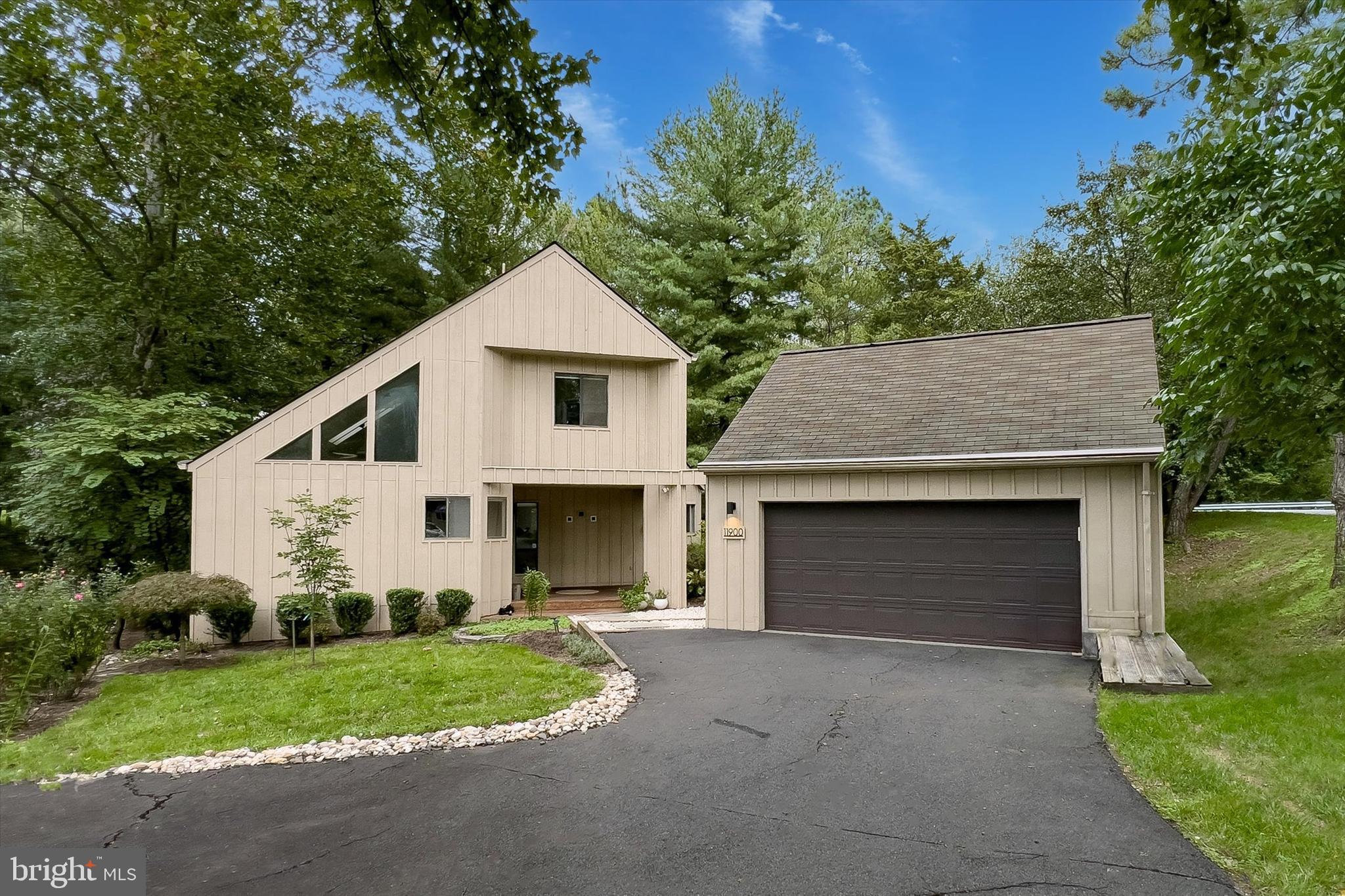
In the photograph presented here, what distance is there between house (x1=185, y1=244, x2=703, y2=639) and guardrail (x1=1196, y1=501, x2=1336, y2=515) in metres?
14.8

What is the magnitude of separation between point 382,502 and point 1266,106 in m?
12.8

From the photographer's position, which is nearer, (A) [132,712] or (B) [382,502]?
(A) [132,712]

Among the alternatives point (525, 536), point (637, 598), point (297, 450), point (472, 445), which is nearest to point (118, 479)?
point (297, 450)

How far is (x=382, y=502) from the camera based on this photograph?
41.0ft

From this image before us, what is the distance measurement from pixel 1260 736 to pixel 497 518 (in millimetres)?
11486

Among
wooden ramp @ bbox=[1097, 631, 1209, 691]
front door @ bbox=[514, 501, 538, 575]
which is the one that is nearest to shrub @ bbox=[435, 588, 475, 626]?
front door @ bbox=[514, 501, 538, 575]

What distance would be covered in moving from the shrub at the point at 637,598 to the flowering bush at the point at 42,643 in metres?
8.12

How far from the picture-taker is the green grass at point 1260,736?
3.75 m

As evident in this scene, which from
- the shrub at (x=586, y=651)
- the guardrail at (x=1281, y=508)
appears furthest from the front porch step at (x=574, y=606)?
the guardrail at (x=1281, y=508)

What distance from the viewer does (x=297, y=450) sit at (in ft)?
39.5

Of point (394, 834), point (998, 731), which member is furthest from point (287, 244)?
point (998, 731)

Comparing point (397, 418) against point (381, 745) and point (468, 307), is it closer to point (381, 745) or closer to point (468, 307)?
point (468, 307)

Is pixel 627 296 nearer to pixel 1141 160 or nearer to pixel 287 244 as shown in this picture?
pixel 287 244

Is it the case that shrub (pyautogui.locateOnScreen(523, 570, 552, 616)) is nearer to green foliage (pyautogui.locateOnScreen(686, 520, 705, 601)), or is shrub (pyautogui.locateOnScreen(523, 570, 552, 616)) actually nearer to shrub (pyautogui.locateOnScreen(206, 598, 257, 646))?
green foliage (pyautogui.locateOnScreen(686, 520, 705, 601))
